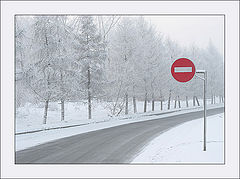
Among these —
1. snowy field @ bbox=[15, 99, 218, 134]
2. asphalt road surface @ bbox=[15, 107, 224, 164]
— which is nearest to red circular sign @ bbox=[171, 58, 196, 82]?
asphalt road surface @ bbox=[15, 107, 224, 164]

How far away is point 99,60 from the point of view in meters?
16.9

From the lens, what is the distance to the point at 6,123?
19.8 ft

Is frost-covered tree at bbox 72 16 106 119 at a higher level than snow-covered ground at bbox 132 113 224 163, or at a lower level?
higher

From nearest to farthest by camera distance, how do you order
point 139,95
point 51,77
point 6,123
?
1. point 6,123
2. point 51,77
3. point 139,95

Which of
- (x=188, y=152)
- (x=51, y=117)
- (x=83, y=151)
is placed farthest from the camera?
(x=51, y=117)

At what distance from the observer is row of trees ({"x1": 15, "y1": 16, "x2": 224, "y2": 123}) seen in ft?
40.4

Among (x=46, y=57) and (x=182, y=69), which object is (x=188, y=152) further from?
(x=46, y=57)

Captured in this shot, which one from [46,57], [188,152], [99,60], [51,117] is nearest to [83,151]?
[188,152]

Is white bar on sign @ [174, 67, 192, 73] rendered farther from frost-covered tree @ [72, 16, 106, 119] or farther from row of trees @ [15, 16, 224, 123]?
frost-covered tree @ [72, 16, 106, 119]

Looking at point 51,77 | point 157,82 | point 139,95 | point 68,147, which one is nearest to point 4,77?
point 68,147

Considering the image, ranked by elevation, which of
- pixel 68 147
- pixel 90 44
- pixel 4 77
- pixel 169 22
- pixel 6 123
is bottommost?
pixel 68 147

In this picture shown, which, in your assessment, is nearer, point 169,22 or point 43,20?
point 169,22

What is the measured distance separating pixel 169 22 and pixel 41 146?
6.93 m

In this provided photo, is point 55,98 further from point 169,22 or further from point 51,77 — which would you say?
point 169,22
